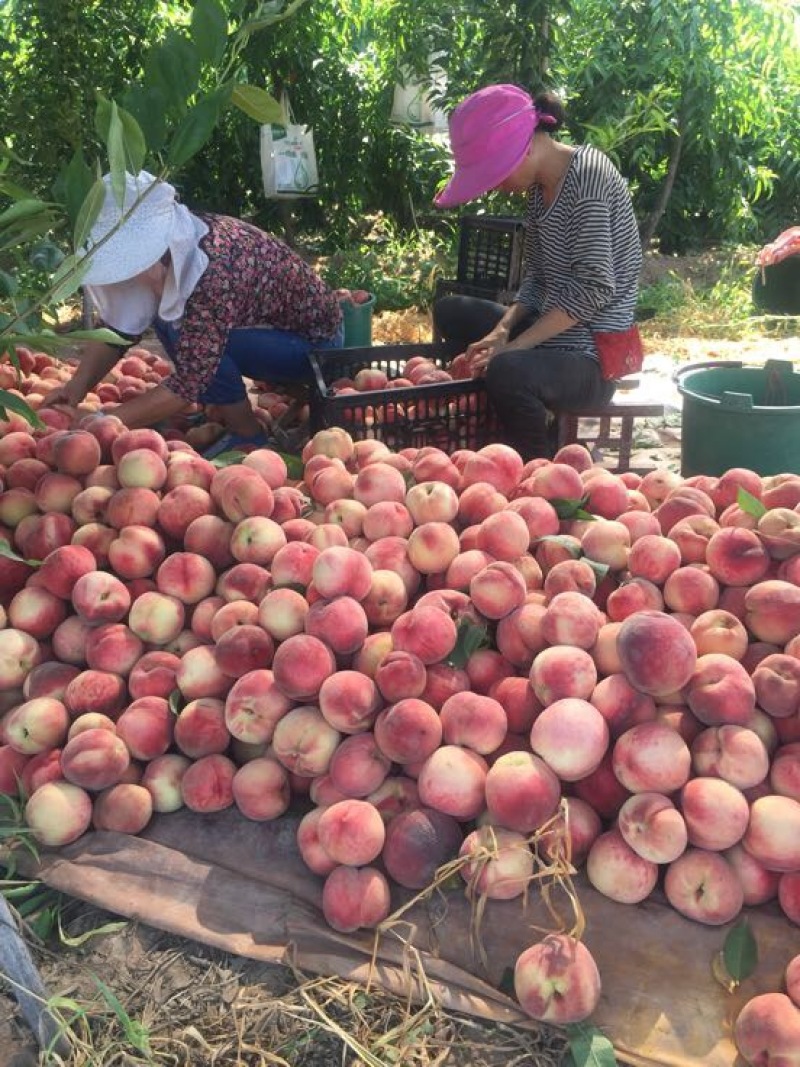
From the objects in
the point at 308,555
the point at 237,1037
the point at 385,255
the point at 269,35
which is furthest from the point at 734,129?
the point at 237,1037

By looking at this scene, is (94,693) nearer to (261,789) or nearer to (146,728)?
(146,728)

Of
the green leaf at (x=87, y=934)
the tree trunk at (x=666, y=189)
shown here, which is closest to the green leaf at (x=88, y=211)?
the green leaf at (x=87, y=934)

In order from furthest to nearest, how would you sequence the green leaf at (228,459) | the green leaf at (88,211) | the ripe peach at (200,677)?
the green leaf at (228,459) → the ripe peach at (200,677) → the green leaf at (88,211)

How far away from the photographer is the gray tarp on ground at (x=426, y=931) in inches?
51.3

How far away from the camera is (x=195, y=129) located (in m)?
1.27

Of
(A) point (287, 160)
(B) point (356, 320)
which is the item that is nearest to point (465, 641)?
(B) point (356, 320)

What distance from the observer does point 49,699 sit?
173 centimetres

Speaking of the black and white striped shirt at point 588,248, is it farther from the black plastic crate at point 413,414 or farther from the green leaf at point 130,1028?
the green leaf at point 130,1028

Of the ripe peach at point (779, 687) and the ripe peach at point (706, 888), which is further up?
the ripe peach at point (779, 687)

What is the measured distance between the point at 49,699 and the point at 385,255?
7525 millimetres

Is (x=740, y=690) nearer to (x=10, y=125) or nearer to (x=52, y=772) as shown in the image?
(x=52, y=772)

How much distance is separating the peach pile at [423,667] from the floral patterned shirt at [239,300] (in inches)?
34.0

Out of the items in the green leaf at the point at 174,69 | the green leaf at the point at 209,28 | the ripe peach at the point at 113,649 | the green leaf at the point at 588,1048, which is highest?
the green leaf at the point at 209,28

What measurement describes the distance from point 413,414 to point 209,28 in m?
1.88
